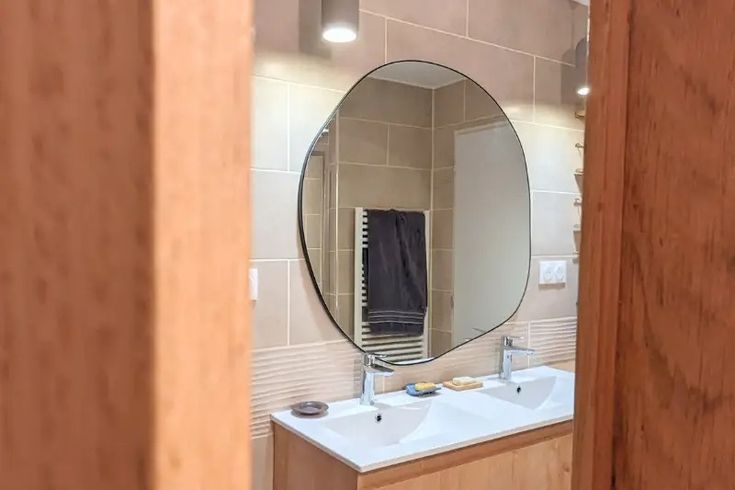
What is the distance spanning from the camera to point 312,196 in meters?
1.85

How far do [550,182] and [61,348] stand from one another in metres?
2.39

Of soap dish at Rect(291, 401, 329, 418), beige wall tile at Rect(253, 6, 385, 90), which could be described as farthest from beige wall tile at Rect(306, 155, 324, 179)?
soap dish at Rect(291, 401, 329, 418)

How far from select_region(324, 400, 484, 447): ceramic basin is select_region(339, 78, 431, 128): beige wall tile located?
3.13ft

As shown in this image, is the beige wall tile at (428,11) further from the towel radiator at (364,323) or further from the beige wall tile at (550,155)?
the towel radiator at (364,323)

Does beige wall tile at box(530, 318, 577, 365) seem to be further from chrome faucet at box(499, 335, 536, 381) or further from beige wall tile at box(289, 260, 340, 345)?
beige wall tile at box(289, 260, 340, 345)

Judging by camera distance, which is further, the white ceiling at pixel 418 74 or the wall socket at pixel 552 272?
the wall socket at pixel 552 272

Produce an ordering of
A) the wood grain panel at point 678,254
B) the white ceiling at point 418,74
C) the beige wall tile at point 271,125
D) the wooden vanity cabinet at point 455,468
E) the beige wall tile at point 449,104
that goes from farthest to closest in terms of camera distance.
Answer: the beige wall tile at point 449,104 < the white ceiling at point 418,74 < the beige wall tile at point 271,125 < the wooden vanity cabinet at point 455,468 < the wood grain panel at point 678,254

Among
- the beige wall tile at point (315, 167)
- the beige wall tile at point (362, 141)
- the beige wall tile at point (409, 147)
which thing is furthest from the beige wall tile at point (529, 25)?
the beige wall tile at point (315, 167)

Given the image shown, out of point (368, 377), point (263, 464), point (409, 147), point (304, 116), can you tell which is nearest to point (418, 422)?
point (368, 377)

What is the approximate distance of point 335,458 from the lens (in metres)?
1.51

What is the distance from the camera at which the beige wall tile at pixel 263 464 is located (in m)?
1.76

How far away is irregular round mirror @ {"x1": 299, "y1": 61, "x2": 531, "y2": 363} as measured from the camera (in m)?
1.90

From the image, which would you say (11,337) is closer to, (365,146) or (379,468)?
(379,468)

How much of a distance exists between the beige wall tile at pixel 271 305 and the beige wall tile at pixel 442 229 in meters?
0.61
